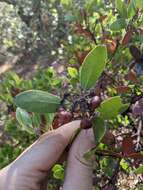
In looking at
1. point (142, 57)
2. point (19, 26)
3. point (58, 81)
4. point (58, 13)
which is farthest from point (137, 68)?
point (19, 26)

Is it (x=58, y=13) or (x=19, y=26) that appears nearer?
(x=58, y=13)

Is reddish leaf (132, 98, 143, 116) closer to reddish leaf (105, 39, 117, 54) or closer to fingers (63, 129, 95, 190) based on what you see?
fingers (63, 129, 95, 190)

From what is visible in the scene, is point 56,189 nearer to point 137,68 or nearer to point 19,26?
point 137,68

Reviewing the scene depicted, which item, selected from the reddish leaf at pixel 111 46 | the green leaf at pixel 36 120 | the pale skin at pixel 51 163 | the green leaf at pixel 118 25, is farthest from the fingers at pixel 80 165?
the reddish leaf at pixel 111 46

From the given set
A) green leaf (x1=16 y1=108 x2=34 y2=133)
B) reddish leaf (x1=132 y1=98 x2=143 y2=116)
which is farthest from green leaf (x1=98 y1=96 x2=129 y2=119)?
green leaf (x1=16 y1=108 x2=34 y2=133)

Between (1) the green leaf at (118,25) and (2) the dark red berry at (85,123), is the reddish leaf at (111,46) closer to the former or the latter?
(1) the green leaf at (118,25)

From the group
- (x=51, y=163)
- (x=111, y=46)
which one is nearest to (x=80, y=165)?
(x=51, y=163)

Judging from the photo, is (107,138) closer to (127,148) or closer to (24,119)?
(127,148)
